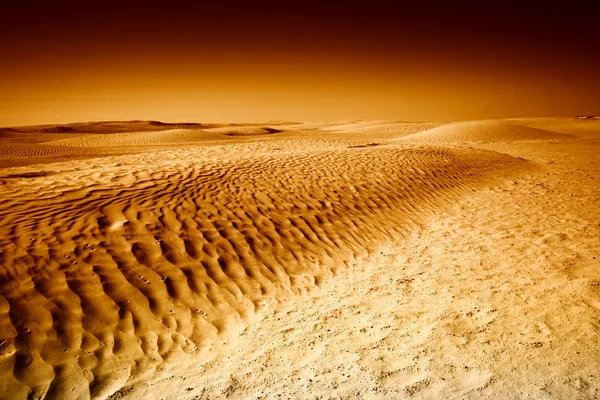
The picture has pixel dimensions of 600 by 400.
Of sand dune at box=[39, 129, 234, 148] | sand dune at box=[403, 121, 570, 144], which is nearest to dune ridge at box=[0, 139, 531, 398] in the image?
sand dune at box=[403, 121, 570, 144]

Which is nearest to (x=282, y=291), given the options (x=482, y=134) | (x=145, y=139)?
(x=482, y=134)

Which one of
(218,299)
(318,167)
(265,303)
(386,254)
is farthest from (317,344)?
(318,167)

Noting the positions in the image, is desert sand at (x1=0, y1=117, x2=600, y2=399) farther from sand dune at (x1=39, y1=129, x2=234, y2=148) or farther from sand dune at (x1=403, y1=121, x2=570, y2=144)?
sand dune at (x1=39, y1=129, x2=234, y2=148)

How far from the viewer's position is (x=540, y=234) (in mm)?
7145

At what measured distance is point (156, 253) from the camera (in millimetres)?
5375

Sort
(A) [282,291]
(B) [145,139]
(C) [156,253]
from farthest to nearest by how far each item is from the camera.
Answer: (B) [145,139]
(C) [156,253]
(A) [282,291]

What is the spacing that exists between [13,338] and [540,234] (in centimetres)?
840

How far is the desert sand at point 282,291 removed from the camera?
11.3ft

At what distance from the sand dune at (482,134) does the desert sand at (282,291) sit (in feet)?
63.6

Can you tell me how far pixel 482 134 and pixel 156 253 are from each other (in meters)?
28.9

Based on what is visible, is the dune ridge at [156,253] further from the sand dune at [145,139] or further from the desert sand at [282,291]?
the sand dune at [145,139]

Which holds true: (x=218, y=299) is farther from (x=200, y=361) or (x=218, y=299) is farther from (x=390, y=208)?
(x=390, y=208)

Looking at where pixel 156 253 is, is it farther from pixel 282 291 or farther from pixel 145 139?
pixel 145 139

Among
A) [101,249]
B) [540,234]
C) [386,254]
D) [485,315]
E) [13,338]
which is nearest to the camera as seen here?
[13,338]
